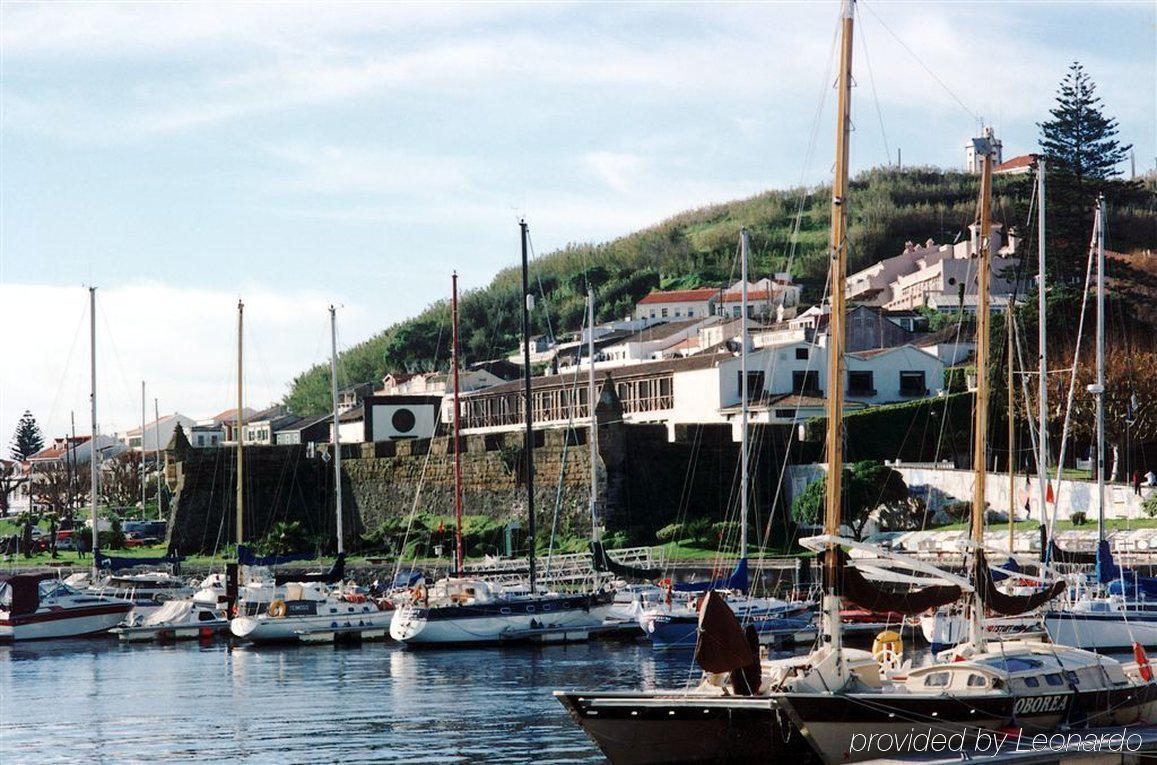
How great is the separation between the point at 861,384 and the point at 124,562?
34463 millimetres

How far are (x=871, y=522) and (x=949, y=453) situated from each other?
8.85 meters

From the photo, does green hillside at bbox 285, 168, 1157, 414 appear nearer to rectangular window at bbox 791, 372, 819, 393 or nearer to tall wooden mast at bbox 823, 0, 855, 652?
rectangular window at bbox 791, 372, 819, 393

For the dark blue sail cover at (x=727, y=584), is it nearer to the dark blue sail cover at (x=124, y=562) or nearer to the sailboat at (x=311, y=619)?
the sailboat at (x=311, y=619)

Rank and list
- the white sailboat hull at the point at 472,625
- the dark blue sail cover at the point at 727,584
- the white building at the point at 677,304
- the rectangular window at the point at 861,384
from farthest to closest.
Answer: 1. the white building at the point at 677,304
2. the rectangular window at the point at 861,384
3. the white sailboat hull at the point at 472,625
4. the dark blue sail cover at the point at 727,584

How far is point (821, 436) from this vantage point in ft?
238

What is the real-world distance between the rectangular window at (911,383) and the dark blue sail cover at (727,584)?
2924 cm

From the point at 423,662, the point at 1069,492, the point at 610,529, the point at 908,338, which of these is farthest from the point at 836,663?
the point at 908,338

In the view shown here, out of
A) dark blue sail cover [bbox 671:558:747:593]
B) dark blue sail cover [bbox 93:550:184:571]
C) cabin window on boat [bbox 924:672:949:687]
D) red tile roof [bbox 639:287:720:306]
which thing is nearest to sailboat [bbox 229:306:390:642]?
dark blue sail cover [bbox 671:558:747:593]

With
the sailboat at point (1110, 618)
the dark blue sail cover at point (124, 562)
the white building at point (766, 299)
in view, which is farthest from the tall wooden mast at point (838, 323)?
the white building at point (766, 299)

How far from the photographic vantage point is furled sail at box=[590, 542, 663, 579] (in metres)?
58.3

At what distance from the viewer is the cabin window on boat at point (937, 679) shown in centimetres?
2438

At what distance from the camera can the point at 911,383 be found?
262 feet

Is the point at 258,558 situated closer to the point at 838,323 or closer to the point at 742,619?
the point at 742,619

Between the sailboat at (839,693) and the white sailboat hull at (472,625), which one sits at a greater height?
the sailboat at (839,693)
